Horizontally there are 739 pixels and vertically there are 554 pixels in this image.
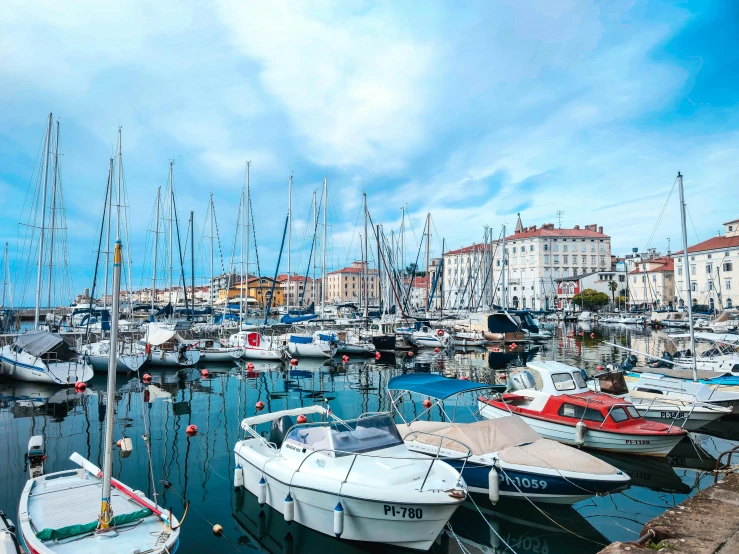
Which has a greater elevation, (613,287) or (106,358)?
(613,287)

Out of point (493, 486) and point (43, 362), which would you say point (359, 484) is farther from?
point (43, 362)

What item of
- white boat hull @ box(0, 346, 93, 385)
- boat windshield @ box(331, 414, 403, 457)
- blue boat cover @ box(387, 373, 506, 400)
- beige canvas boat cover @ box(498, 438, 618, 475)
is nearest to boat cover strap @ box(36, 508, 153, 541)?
boat windshield @ box(331, 414, 403, 457)

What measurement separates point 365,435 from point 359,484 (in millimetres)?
1428

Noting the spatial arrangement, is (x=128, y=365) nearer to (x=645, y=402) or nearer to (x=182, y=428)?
(x=182, y=428)

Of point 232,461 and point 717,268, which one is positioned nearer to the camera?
point 232,461

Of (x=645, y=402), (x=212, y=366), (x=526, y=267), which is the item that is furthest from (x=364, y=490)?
(x=526, y=267)

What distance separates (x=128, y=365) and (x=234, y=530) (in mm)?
23804

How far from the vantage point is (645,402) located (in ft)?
57.5

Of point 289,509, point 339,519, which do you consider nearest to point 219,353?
point 289,509

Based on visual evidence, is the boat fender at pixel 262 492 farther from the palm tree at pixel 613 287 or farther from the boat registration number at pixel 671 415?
the palm tree at pixel 613 287

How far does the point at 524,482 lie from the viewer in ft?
35.1

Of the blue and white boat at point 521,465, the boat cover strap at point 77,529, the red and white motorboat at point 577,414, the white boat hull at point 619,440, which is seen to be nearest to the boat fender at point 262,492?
the boat cover strap at point 77,529

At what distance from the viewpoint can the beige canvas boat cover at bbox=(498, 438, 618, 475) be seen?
10.6 meters

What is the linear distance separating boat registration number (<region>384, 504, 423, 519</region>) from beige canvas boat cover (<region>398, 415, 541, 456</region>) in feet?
10.6
